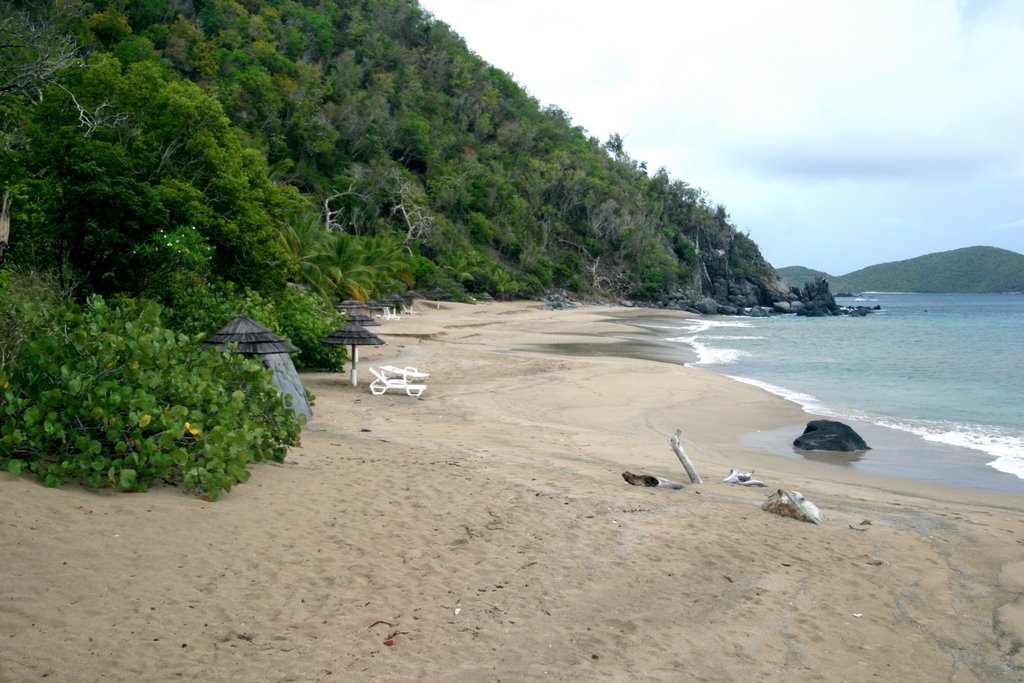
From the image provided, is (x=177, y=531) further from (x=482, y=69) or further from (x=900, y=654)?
(x=482, y=69)

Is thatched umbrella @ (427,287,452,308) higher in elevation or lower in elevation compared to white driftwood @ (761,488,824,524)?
higher

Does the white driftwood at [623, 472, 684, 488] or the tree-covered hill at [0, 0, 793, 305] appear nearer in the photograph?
the white driftwood at [623, 472, 684, 488]

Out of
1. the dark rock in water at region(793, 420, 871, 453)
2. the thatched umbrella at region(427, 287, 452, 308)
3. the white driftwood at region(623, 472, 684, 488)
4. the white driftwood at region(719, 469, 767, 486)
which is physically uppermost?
the thatched umbrella at region(427, 287, 452, 308)

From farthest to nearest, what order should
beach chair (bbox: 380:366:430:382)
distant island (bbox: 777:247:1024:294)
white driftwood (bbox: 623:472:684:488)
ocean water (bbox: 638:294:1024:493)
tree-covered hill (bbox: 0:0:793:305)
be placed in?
distant island (bbox: 777:247:1024:294) < beach chair (bbox: 380:366:430:382) < tree-covered hill (bbox: 0:0:793:305) < ocean water (bbox: 638:294:1024:493) < white driftwood (bbox: 623:472:684:488)

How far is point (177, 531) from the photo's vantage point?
489 cm

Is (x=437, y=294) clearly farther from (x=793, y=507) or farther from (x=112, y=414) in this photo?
(x=112, y=414)

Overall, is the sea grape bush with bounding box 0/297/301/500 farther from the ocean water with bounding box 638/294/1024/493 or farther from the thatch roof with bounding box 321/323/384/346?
the ocean water with bounding box 638/294/1024/493

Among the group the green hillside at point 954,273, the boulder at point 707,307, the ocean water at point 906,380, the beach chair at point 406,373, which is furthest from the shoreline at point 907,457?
the green hillside at point 954,273

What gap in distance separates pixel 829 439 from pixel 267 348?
8.17 m

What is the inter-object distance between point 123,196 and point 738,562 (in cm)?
1234

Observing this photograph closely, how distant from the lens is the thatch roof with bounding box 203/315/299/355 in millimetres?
9562

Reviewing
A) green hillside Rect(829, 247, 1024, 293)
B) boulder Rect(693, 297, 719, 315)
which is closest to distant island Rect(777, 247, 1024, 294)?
green hillside Rect(829, 247, 1024, 293)

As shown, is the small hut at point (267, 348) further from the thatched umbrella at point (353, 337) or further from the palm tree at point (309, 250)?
the palm tree at point (309, 250)

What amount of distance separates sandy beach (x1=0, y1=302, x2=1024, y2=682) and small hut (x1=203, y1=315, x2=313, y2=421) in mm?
1442
